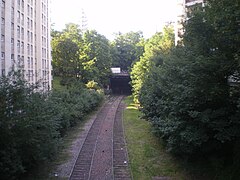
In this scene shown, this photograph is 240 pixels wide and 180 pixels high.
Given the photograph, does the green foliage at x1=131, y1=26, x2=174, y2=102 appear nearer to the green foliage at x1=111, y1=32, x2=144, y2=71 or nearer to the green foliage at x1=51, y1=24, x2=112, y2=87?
the green foliage at x1=51, y1=24, x2=112, y2=87

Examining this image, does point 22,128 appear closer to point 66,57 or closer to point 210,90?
point 210,90

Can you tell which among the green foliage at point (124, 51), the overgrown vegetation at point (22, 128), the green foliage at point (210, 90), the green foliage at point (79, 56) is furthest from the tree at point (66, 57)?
the green foliage at point (210, 90)

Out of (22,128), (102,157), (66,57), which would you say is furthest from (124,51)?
(22,128)

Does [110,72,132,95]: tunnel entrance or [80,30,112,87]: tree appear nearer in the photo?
[80,30,112,87]: tree

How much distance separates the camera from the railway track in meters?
17.1

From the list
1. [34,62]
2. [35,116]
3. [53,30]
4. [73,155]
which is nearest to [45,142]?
[35,116]

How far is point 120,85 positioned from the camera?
8556 centimetres

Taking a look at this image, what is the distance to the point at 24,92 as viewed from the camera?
51.3ft

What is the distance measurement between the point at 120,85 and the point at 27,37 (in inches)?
1569

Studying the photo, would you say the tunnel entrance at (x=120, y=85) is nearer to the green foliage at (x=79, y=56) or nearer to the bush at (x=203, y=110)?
the green foliage at (x=79, y=56)

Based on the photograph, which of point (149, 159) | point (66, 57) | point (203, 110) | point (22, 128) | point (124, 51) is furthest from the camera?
point (124, 51)

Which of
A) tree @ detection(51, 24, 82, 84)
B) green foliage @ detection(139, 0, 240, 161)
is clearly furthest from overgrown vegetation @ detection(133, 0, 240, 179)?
tree @ detection(51, 24, 82, 84)

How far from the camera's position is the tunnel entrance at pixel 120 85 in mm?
82500

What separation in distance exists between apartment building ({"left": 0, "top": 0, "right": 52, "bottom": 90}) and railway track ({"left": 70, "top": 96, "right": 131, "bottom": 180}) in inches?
266
